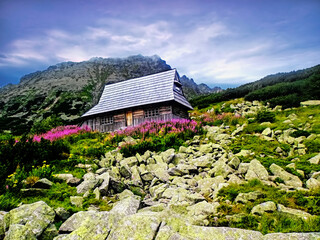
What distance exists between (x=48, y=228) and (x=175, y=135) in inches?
373

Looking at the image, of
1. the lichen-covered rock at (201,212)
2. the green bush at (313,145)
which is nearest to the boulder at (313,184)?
the lichen-covered rock at (201,212)

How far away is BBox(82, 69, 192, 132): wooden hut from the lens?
20.4 metres

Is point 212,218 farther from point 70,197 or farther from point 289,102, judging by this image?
point 289,102

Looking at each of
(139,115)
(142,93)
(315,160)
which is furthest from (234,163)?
(142,93)

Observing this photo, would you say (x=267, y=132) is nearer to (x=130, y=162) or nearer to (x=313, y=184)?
(x=313, y=184)

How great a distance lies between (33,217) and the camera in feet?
13.0

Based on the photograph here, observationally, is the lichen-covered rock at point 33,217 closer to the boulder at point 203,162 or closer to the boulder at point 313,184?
the boulder at point 203,162

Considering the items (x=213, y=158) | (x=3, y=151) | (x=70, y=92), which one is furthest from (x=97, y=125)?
(x=70, y=92)

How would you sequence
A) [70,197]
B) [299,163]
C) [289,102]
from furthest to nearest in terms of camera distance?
[289,102]
[299,163]
[70,197]

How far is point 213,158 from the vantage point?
8688 millimetres

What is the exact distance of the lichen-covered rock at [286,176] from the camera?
230 inches

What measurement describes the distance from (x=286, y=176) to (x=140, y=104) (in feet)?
52.9

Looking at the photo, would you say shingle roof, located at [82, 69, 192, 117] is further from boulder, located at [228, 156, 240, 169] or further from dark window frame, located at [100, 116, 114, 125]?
boulder, located at [228, 156, 240, 169]

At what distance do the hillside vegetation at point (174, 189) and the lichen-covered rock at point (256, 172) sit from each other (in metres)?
0.03
